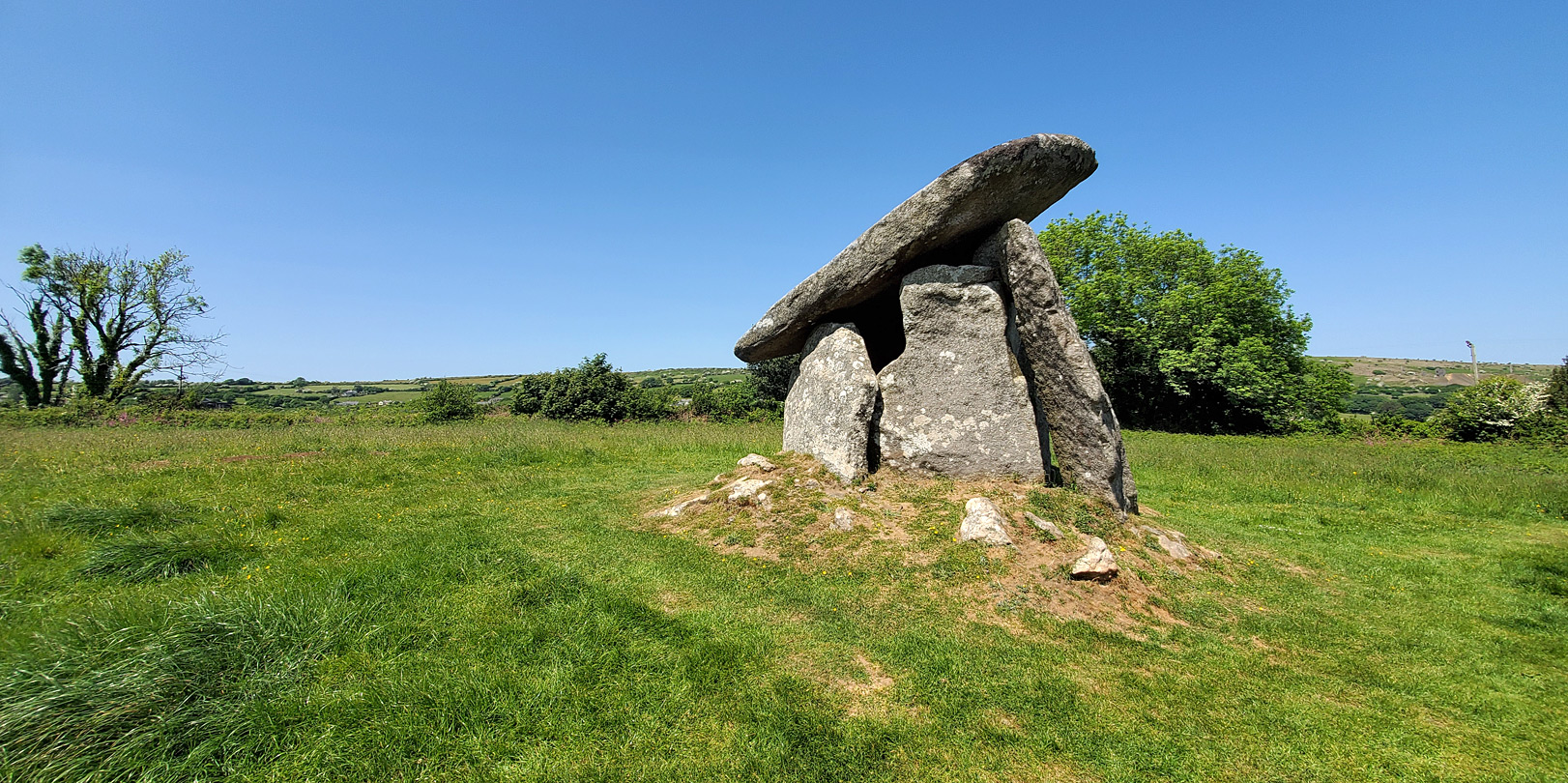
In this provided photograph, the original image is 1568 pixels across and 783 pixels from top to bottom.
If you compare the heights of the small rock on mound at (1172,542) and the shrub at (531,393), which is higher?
the shrub at (531,393)

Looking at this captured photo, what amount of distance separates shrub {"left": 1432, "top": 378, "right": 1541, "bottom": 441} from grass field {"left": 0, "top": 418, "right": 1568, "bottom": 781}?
13.0 metres

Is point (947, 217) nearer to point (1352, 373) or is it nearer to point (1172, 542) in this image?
point (1172, 542)

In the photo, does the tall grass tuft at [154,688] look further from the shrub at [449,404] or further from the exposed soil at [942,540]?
the shrub at [449,404]

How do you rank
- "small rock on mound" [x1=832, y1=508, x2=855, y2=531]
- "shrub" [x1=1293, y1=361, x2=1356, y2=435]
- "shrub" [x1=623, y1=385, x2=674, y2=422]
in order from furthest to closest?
"shrub" [x1=623, y1=385, x2=674, y2=422]
"shrub" [x1=1293, y1=361, x2=1356, y2=435]
"small rock on mound" [x1=832, y1=508, x2=855, y2=531]

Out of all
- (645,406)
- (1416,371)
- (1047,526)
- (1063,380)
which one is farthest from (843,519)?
(1416,371)

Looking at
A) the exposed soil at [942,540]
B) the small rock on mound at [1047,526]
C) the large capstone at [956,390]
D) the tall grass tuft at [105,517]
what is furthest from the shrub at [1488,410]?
the tall grass tuft at [105,517]

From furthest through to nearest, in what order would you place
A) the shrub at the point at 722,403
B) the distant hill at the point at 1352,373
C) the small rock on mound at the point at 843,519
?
the distant hill at the point at 1352,373 < the shrub at the point at 722,403 < the small rock on mound at the point at 843,519

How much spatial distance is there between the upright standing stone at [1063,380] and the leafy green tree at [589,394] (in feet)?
62.9

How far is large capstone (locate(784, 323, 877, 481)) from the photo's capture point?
792 centimetres

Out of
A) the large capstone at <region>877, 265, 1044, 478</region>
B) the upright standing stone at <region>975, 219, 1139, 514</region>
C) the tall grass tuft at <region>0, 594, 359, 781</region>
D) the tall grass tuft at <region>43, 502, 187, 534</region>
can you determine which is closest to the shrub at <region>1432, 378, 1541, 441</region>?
the upright standing stone at <region>975, 219, 1139, 514</region>

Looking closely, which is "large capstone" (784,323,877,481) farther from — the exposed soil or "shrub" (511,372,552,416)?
"shrub" (511,372,552,416)

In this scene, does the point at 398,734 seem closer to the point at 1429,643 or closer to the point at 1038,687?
the point at 1038,687

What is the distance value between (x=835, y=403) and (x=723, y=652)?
4.50 metres

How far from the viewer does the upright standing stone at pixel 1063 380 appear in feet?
22.4
